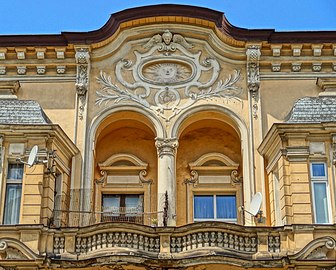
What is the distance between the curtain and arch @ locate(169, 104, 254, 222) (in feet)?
18.0

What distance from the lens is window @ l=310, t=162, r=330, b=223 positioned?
68.2 feet

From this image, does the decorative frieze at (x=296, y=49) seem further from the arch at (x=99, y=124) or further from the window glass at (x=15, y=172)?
the window glass at (x=15, y=172)

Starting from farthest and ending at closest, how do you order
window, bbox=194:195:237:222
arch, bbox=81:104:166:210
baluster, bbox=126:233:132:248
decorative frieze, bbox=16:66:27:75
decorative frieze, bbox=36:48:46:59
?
1. decorative frieze, bbox=16:66:27:75
2. decorative frieze, bbox=36:48:46:59
3. window, bbox=194:195:237:222
4. arch, bbox=81:104:166:210
5. baluster, bbox=126:233:132:248

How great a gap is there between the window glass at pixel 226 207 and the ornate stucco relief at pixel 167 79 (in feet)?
10.7

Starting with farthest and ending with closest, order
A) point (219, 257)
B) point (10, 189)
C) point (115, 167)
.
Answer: point (115, 167)
point (10, 189)
point (219, 257)

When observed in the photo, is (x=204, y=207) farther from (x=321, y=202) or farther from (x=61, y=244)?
(x=61, y=244)

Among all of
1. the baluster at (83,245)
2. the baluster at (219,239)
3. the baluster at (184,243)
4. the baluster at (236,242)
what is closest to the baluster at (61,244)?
the baluster at (83,245)

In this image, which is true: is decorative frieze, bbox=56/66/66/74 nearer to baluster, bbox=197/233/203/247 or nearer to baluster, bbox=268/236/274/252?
baluster, bbox=197/233/203/247

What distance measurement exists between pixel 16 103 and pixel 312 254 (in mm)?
10433

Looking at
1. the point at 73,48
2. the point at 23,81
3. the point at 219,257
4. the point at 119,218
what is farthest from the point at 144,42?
the point at 219,257

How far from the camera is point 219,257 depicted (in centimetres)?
1967

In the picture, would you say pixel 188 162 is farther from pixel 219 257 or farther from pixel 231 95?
pixel 219 257

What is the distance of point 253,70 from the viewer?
2486cm

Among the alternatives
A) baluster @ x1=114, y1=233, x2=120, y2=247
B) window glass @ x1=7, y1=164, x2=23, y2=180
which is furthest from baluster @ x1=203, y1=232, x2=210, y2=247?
window glass @ x1=7, y1=164, x2=23, y2=180
